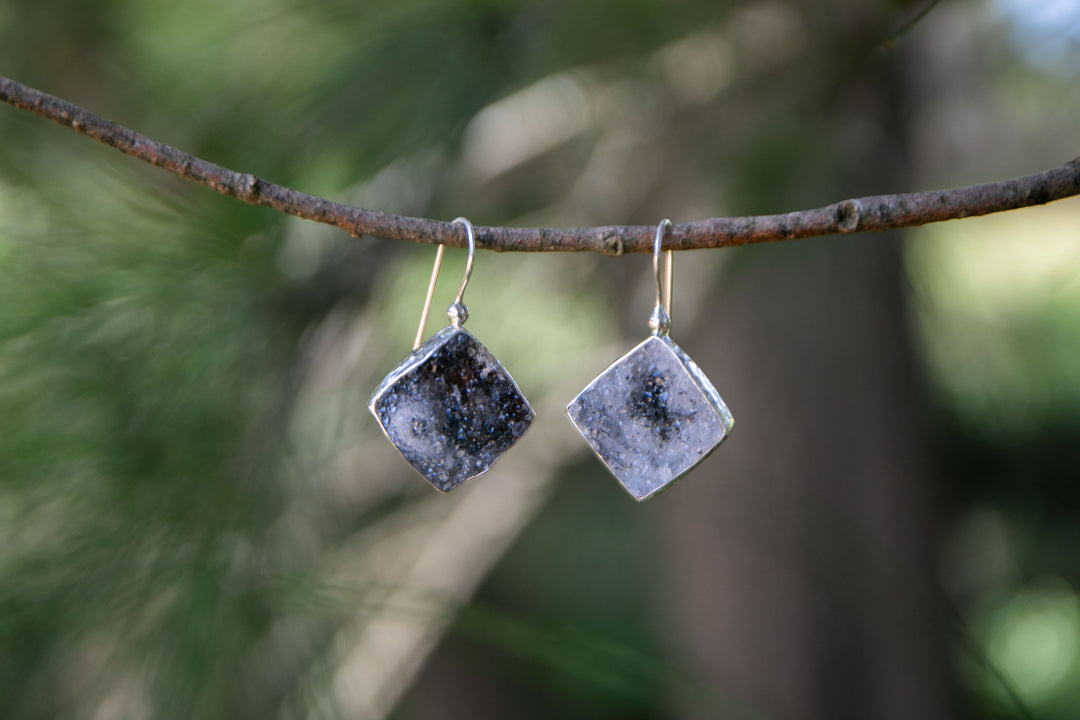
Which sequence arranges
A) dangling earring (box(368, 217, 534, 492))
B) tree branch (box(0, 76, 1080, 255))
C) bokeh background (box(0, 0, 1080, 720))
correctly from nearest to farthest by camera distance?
tree branch (box(0, 76, 1080, 255))
dangling earring (box(368, 217, 534, 492))
bokeh background (box(0, 0, 1080, 720))

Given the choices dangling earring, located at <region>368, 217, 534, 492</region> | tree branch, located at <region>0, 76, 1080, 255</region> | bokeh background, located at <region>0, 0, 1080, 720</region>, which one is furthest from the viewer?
bokeh background, located at <region>0, 0, 1080, 720</region>

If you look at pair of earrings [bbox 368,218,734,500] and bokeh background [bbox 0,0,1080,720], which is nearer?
pair of earrings [bbox 368,218,734,500]

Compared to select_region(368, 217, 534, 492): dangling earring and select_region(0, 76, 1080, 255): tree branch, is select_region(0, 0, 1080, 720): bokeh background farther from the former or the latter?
select_region(368, 217, 534, 492): dangling earring

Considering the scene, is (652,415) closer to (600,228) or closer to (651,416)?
(651,416)

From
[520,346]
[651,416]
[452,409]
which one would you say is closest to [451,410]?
[452,409]

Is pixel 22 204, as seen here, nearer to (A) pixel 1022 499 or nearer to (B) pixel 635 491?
(B) pixel 635 491

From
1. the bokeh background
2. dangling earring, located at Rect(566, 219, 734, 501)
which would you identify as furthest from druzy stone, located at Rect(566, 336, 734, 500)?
the bokeh background

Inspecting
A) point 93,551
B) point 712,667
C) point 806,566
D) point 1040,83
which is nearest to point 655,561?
point 712,667

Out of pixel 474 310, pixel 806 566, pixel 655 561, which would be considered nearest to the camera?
pixel 806 566
